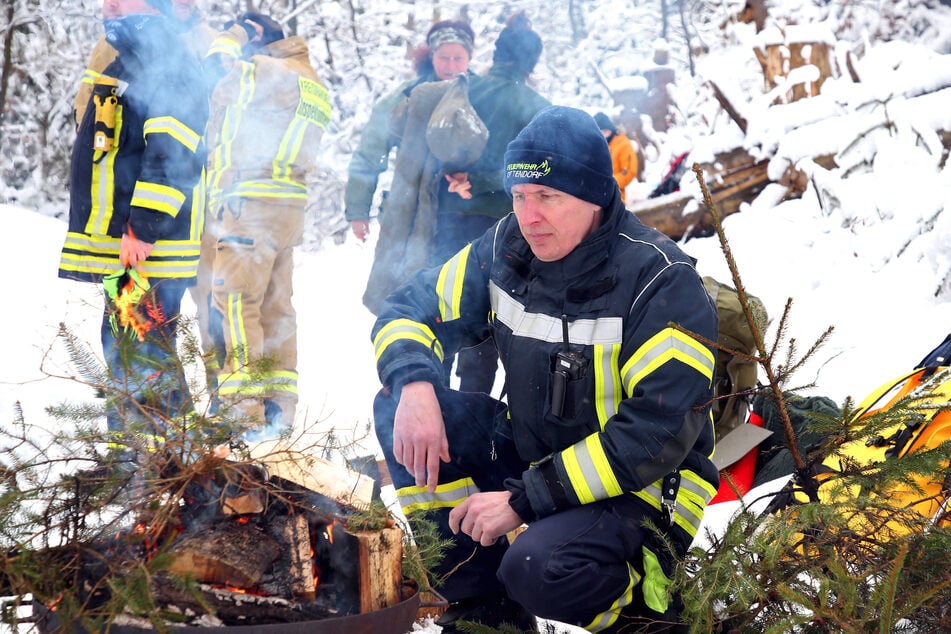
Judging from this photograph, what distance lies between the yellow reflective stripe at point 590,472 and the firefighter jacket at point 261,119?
3002mm

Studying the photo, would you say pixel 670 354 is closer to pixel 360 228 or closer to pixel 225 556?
pixel 225 556

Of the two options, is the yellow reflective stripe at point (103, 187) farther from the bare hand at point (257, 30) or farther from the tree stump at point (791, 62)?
the tree stump at point (791, 62)

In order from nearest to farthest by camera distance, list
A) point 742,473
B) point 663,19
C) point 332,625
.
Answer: point 332,625, point 742,473, point 663,19

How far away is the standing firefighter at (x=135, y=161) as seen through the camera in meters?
4.06

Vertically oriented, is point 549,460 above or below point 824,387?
above

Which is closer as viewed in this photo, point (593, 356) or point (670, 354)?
point (670, 354)

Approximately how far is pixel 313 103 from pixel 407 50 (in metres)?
3.84

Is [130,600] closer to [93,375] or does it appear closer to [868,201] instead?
[93,375]

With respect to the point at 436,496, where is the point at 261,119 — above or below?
above

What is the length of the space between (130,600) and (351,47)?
12539mm

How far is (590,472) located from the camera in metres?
2.19

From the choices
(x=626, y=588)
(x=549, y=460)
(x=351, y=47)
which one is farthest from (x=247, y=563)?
(x=351, y=47)

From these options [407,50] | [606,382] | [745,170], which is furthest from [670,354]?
[745,170]

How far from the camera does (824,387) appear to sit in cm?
482
